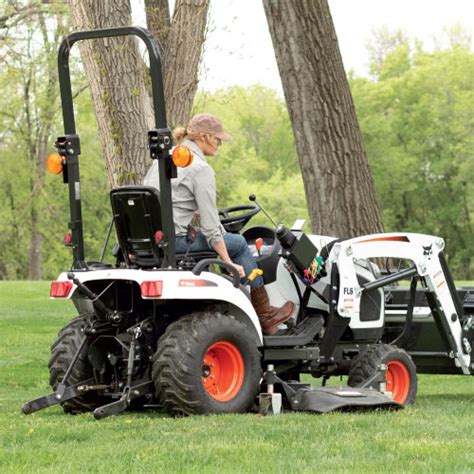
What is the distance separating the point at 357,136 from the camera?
48.5 ft

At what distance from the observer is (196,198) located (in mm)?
8156

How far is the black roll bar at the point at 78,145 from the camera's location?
7.80m

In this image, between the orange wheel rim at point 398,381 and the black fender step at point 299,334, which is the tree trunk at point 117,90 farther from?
the orange wheel rim at point 398,381

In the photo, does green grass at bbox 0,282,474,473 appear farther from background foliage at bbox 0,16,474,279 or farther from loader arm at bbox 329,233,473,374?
background foliage at bbox 0,16,474,279

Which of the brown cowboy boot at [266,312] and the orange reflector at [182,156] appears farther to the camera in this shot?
the brown cowboy boot at [266,312]

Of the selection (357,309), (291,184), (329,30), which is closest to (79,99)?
(291,184)

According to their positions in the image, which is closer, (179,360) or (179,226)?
(179,360)

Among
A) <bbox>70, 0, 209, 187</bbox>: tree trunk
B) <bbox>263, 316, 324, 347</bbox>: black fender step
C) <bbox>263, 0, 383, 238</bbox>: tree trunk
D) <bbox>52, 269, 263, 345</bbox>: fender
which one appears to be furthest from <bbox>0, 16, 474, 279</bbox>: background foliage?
<bbox>52, 269, 263, 345</bbox>: fender

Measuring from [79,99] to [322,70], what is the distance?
35.1 metres

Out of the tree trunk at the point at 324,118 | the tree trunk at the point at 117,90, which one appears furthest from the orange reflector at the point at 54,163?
the tree trunk at the point at 324,118

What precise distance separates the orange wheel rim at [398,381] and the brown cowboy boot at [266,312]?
0.93 metres

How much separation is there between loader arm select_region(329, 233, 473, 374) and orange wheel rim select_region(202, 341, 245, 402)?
1084 mm

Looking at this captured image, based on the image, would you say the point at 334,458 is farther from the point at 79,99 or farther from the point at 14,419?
the point at 79,99

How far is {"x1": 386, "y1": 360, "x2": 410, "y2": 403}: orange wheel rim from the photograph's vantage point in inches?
363
